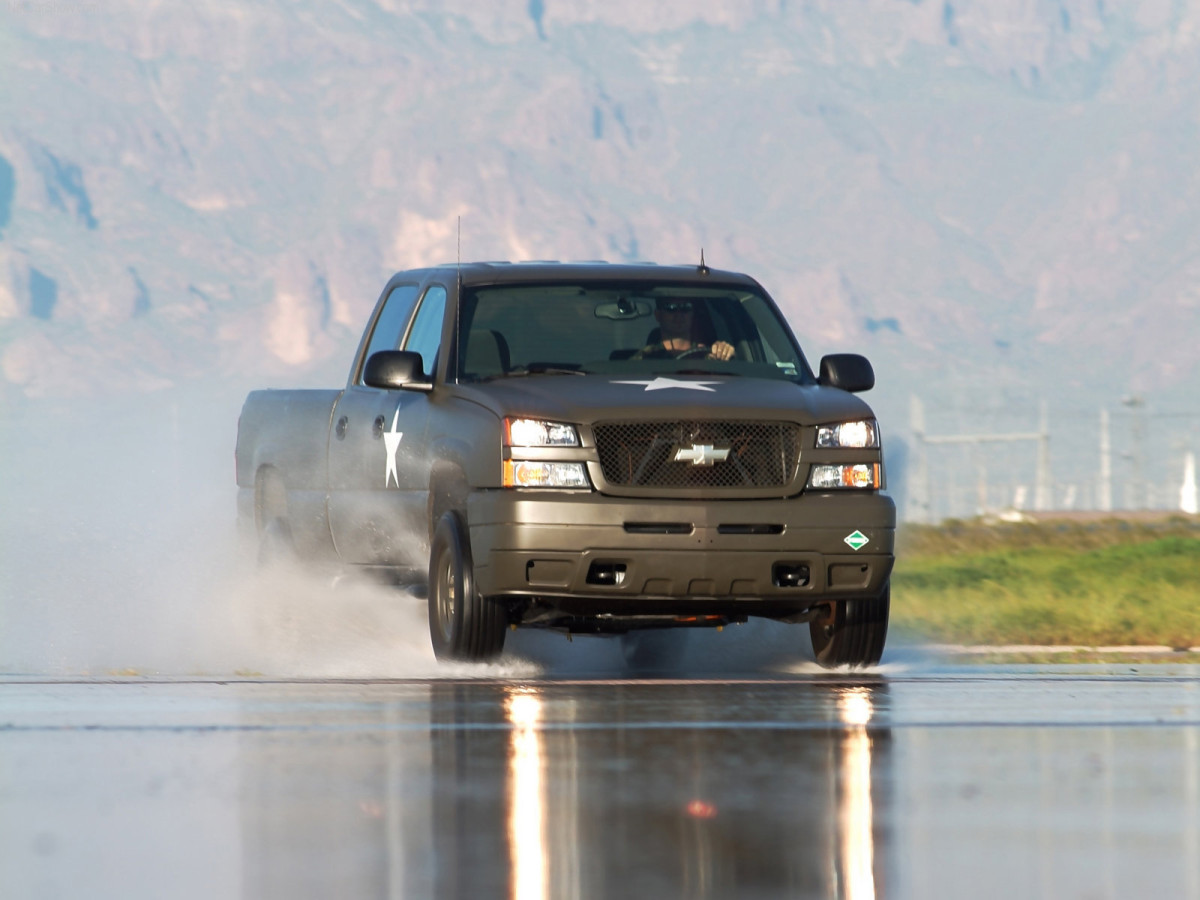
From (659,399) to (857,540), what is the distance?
1090 millimetres

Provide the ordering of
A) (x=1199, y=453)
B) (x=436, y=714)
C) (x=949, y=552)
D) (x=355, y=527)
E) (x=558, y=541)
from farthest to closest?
1. (x=1199, y=453)
2. (x=949, y=552)
3. (x=355, y=527)
4. (x=558, y=541)
5. (x=436, y=714)

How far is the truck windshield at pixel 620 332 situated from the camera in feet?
39.8

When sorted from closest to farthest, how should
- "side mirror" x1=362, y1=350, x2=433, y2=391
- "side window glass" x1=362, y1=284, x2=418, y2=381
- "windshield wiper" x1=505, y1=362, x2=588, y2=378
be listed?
"side mirror" x1=362, y1=350, x2=433, y2=391
"windshield wiper" x1=505, y1=362, x2=588, y2=378
"side window glass" x1=362, y1=284, x2=418, y2=381

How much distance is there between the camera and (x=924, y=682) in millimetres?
11492

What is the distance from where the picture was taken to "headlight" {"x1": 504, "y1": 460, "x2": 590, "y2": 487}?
11172 mm

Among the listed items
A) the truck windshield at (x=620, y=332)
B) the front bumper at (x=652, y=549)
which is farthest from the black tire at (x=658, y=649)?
the front bumper at (x=652, y=549)

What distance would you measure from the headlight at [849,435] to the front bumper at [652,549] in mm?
278

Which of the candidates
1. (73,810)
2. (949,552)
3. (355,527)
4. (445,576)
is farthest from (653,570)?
(949,552)

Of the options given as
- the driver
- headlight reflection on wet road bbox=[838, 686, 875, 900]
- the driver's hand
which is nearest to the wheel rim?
the driver

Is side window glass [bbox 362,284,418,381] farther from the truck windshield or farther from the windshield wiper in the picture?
the windshield wiper

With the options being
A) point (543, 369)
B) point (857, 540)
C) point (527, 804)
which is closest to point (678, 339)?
point (543, 369)

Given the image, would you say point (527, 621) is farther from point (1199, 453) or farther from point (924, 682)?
point (1199, 453)

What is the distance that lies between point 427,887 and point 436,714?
4.03m

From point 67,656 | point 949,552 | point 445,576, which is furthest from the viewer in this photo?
point 949,552
